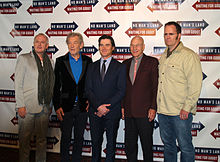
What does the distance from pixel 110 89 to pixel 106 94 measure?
8 cm

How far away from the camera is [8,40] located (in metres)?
3.66

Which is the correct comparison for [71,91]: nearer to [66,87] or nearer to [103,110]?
[66,87]

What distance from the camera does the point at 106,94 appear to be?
246 cm

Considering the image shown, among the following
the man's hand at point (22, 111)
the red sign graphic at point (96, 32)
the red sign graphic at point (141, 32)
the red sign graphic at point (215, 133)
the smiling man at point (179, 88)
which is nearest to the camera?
the smiling man at point (179, 88)

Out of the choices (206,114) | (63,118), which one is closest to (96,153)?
(63,118)

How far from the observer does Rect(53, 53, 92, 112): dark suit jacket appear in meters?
2.58

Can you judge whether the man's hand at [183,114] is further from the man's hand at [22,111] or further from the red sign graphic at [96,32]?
the man's hand at [22,111]

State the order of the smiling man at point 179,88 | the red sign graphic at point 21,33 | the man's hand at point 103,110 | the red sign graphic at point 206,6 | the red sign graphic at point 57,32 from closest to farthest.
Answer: the smiling man at point 179,88 → the man's hand at point 103,110 → the red sign graphic at point 206,6 → the red sign graphic at point 57,32 → the red sign graphic at point 21,33

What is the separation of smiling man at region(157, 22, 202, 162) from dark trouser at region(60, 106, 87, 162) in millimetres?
1004

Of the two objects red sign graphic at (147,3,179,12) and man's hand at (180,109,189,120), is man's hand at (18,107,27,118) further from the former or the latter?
red sign graphic at (147,3,179,12)

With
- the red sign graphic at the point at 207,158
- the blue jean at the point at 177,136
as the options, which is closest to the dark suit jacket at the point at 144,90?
the blue jean at the point at 177,136

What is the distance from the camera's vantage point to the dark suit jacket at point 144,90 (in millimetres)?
2461

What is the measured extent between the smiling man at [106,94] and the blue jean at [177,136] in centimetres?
58

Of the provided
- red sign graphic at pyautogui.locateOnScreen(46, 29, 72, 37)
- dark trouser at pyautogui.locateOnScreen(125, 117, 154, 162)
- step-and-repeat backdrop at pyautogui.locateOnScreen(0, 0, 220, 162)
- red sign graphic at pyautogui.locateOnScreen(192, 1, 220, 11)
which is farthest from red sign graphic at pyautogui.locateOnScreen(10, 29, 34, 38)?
red sign graphic at pyautogui.locateOnScreen(192, 1, 220, 11)
